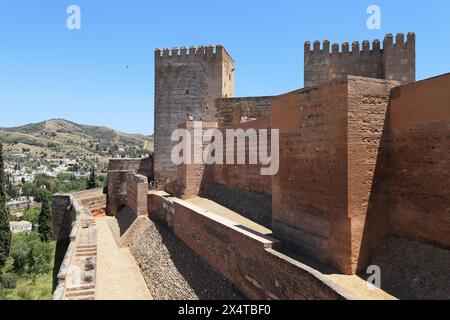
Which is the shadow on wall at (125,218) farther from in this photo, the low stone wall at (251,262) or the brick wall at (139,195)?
the low stone wall at (251,262)

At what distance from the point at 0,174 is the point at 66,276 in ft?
38.5

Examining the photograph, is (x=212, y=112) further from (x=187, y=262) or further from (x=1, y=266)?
(x=1, y=266)

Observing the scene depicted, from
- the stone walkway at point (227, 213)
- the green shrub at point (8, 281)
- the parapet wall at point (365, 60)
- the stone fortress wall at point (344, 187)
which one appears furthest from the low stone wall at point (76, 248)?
the parapet wall at point (365, 60)

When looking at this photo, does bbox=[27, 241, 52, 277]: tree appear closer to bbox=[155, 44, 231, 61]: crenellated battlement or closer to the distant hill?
bbox=[155, 44, 231, 61]: crenellated battlement

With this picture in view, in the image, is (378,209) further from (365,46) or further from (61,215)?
(61,215)

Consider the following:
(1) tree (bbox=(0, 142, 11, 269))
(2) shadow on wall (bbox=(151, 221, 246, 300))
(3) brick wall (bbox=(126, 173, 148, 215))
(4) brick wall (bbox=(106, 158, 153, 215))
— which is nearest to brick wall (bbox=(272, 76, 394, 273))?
(2) shadow on wall (bbox=(151, 221, 246, 300))

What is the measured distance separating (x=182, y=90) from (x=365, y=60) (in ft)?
27.8

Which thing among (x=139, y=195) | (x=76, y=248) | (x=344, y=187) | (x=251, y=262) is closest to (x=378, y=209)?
(x=344, y=187)

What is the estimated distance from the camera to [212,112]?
1788 cm

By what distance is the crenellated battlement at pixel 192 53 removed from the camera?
17.8 meters

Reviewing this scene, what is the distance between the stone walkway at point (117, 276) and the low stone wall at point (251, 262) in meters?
1.79

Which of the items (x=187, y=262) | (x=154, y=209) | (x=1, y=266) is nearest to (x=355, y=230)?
(x=187, y=262)

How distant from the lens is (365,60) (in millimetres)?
15031

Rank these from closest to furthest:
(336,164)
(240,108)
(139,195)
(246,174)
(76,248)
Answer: (336,164), (76,248), (246,174), (139,195), (240,108)
